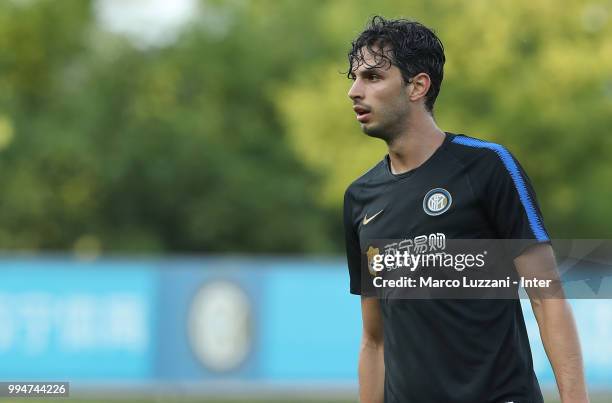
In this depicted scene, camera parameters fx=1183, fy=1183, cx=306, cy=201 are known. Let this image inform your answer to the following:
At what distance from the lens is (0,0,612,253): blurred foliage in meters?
30.6

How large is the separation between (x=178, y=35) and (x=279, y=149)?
5.39 m

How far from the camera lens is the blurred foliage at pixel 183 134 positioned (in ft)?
100

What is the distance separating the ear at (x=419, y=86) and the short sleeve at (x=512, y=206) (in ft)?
1.46

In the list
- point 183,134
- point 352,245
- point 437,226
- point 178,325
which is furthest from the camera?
point 183,134

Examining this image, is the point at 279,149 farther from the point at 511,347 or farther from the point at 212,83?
the point at 511,347

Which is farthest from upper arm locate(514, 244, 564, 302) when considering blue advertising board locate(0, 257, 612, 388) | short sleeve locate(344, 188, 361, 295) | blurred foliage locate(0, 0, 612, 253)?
blurred foliage locate(0, 0, 612, 253)

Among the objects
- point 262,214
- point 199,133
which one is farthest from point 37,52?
point 262,214

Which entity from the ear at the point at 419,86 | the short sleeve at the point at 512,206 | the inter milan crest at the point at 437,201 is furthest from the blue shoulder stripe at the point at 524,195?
the ear at the point at 419,86

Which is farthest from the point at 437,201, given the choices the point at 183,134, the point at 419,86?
the point at 183,134

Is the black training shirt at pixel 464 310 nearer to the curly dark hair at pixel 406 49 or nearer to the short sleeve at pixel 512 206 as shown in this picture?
the short sleeve at pixel 512 206

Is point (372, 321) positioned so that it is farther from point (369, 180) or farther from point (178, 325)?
point (178, 325)

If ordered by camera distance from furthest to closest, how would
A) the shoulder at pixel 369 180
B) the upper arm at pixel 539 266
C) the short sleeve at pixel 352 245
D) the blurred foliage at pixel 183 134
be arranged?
the blurred foliage at pixel 183 134, the short sleeve at pixel 352 245, the shoulder at pixel 369 180, the upper arm at pixel 539 266

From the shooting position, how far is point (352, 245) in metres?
4.99

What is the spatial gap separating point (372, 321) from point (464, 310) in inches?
23.4
